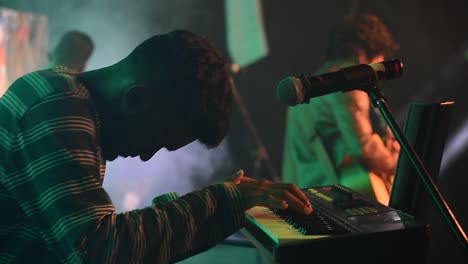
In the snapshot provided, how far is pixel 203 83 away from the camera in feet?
4.09

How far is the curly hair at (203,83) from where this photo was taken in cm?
124

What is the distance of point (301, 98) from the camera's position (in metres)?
1.31

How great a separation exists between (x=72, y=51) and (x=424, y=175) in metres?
3.02

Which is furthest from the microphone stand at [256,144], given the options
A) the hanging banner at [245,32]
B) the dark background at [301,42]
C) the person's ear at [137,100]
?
the person's ear at [137,100]

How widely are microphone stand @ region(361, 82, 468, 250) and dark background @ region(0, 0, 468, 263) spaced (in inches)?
105

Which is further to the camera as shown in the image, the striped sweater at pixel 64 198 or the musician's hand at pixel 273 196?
the musician's hand at pixel 273 196

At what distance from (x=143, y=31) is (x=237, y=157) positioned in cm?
139

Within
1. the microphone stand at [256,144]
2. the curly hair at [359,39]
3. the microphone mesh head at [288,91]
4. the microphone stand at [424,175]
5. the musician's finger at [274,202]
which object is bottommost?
the microphone stand at [256,144]

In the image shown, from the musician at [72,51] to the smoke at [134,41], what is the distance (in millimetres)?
310

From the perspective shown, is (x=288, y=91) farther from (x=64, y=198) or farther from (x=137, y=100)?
(x=64, y=198)

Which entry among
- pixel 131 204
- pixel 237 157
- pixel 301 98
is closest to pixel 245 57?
pixel 237 157

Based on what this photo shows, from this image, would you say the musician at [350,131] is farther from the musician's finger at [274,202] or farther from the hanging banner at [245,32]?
the musician's finger at [274,202]

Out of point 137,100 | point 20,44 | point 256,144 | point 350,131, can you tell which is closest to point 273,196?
point 137,100

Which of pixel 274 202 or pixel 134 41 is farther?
pixel 134 41
